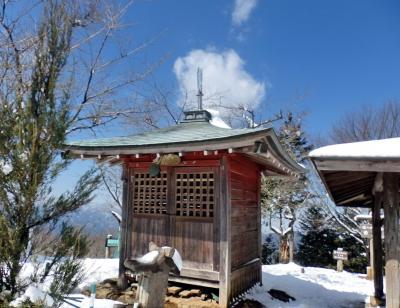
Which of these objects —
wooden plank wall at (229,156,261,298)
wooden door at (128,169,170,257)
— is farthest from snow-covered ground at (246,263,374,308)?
wooden door at (128,169,170,257)

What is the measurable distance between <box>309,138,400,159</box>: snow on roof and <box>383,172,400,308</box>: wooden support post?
1.89ft

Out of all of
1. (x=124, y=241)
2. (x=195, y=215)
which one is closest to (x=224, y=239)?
(x=195, y=215)

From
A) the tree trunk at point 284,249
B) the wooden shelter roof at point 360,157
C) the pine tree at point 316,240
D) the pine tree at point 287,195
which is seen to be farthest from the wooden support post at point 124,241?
the pine tree at point 316,240

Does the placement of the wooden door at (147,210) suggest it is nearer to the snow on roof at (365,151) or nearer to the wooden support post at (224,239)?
the wooden support post at (224,239)

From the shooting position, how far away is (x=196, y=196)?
7.23 metres

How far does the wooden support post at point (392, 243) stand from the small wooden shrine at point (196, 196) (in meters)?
2.39

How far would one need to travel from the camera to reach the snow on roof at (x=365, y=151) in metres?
3.63

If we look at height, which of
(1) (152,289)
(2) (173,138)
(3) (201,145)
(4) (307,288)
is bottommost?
(4) (307,288)

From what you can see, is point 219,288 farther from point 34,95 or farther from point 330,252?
point 330,252

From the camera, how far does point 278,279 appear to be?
9984 millimetres

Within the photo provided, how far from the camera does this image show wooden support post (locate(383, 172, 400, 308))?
154 inches

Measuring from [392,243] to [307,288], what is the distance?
606cm

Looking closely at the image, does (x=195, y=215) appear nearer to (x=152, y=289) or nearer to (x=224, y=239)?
(x=224, y=239)

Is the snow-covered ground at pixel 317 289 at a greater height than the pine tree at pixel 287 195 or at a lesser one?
lesser
